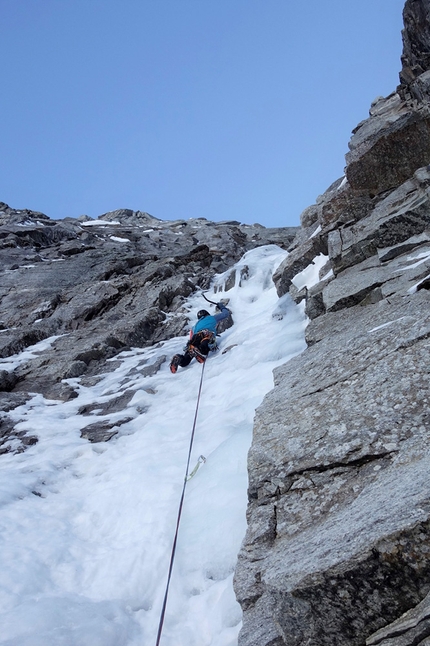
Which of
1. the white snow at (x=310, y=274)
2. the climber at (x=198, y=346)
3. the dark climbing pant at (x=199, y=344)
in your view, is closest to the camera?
the white snow at (x=310, y=274)

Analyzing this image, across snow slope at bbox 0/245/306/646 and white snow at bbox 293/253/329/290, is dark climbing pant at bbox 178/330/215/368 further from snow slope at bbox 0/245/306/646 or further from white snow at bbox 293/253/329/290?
white snow at bbox 293/253/329/290

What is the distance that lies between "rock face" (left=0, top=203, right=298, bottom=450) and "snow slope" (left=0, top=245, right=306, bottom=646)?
3.74 feet

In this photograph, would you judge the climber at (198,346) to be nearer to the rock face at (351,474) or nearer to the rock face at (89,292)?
the rock face at (89,292)

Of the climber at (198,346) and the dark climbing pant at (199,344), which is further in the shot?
the dark climbing pant at (199,344)

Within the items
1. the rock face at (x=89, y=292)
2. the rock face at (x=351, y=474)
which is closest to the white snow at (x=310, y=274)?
the rock face at (x=351, y=474)

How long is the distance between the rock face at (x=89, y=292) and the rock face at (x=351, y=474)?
4809 millimetres

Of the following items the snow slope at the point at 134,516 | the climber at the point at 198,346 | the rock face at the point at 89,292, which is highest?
the rock face at the point at 89,292

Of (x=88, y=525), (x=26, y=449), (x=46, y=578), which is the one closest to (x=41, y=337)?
(x=26, y=449)


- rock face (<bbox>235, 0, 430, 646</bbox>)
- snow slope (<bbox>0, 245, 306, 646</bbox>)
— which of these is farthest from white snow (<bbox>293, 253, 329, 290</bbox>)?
rock face (<bbox>235, 0, 430, 646</bbox>)

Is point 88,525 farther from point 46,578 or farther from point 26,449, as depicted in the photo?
point 26,449

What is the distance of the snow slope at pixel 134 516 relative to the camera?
13.2 ft

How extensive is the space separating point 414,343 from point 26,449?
6876mm

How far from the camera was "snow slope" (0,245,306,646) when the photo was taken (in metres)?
4.03

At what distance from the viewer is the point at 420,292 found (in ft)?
19.7
